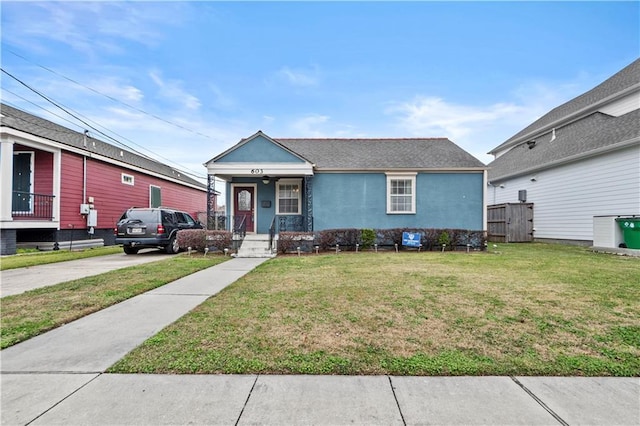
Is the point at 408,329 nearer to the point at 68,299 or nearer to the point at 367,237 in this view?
the point at 68,299

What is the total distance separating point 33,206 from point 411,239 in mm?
15680

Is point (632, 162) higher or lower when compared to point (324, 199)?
higher

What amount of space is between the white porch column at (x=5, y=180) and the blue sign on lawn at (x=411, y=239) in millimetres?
14821

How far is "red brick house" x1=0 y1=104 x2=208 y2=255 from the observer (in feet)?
34.5

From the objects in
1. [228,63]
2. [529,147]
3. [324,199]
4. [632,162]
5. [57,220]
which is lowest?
[57,220]

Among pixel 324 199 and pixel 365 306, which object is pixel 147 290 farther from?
pixel 324 199

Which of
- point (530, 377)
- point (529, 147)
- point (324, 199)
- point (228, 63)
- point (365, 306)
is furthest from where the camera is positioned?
point (529, 147)

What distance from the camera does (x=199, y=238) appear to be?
10906 mm

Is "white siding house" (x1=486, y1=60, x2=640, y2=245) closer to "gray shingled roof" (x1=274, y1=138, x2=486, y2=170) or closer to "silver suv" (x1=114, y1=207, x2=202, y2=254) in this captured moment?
"gray shingled roof" (x1=274, y1=138, x2=486, y2=170)

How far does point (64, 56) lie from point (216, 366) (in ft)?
56.7

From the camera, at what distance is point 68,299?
4.78 m

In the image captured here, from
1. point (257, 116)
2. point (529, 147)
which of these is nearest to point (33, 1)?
point (257, 116)

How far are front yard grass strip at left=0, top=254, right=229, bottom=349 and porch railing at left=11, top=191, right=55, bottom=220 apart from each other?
26.3 feet

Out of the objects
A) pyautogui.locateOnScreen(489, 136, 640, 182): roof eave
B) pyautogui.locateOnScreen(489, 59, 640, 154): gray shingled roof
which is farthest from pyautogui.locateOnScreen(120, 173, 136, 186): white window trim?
pyautogui.locateOnScreen(489, 59, 640, 154): gray shingled roof
